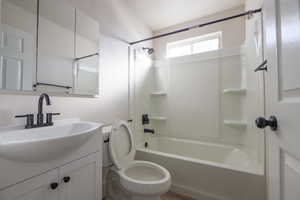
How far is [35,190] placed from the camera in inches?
27.7

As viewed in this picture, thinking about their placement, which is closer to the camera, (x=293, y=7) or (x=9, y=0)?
(x=293, y=7)

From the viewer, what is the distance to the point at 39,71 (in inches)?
43.8

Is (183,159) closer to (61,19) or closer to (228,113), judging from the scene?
(228,113)

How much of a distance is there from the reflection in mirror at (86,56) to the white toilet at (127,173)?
1.68 feet

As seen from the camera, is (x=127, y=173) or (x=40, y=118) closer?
(x=40, y=118)

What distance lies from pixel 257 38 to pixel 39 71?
1970 mm

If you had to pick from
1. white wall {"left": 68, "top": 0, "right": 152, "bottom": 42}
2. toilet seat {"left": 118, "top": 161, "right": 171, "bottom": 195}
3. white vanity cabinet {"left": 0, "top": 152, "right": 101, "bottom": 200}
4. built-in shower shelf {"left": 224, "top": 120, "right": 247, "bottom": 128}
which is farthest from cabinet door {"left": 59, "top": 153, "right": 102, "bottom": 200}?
built-in shower shelf {"left": 224, "top": 120, "right": 247, "bottom": 128}

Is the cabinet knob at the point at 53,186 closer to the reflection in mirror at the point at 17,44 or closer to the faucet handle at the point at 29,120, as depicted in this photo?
the faucet handle at the point at 29,120

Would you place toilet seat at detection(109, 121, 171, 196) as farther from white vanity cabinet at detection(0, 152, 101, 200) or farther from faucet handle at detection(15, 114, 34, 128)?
faucet handle at detection(15, 114, 34, 128)

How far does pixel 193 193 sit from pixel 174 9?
2.40 meters

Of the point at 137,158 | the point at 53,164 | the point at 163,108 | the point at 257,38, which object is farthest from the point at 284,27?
the point at 163,108

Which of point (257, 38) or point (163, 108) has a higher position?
point (257, 38)

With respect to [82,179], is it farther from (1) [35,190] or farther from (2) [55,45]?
(2) [55,45]

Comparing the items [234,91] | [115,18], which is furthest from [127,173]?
[115,18]
